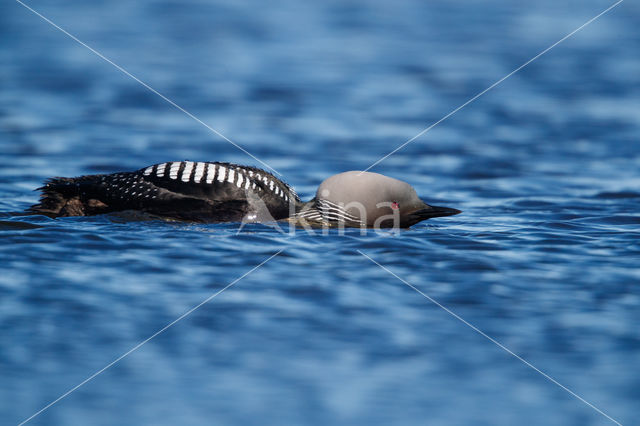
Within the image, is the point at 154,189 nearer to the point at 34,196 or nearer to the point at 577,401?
the point at 34,196

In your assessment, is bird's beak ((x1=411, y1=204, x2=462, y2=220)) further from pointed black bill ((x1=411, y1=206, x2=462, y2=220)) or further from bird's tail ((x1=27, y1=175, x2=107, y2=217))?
bird's tail ((x1=27, y1=175, x2=107, y2=217))

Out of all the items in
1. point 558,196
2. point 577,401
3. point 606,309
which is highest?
point 558,196

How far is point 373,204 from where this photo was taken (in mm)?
5441

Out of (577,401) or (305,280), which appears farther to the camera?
(305,280)

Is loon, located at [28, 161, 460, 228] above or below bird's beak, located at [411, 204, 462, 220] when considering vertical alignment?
above

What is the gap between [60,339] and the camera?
138 inches

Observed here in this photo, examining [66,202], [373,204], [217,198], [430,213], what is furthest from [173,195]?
[430,213]

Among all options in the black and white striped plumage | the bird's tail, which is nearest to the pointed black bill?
the black and white striped plumage

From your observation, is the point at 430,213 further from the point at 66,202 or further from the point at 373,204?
the point at 66,202

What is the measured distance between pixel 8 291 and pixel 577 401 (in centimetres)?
265

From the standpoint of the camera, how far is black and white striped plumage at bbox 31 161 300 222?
5402 millimetres

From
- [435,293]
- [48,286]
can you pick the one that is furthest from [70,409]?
[435,293]

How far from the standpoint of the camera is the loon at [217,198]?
5410mm

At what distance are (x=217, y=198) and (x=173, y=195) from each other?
0.95 ft
